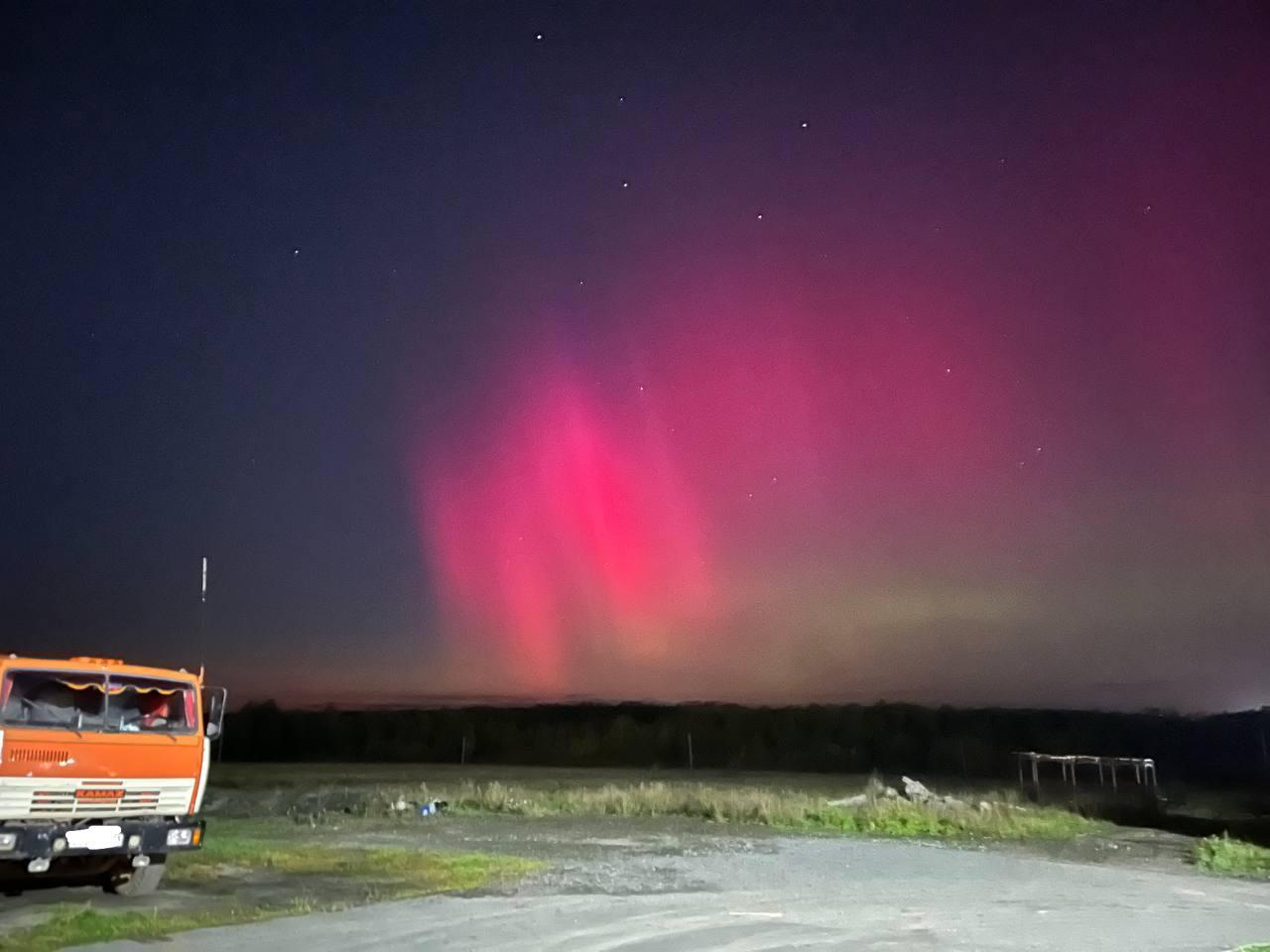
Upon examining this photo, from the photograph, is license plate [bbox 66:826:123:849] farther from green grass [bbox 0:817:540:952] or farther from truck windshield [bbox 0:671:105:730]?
truck windshield [bbox 0:671:105:730]

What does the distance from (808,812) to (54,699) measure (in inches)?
679

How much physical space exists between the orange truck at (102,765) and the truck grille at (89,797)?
10 millimetres

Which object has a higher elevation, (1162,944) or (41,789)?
(41,789)

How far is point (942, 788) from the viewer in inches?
1729

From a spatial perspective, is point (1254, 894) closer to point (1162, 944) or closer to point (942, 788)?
point (1162, 944)

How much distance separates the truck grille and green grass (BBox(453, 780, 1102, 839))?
14037mm

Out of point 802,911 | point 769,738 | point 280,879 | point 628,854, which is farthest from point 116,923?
point 769,738

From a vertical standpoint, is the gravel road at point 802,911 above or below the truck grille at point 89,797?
below

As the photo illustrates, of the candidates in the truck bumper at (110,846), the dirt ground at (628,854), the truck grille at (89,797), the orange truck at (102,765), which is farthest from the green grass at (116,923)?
the truck grille at (89,797)

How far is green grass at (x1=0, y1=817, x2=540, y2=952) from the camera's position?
11.3 meters

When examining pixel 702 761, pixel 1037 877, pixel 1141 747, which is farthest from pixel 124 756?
pixel 1141 747

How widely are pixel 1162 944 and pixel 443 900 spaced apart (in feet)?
23.4

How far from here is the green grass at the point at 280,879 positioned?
444 inches

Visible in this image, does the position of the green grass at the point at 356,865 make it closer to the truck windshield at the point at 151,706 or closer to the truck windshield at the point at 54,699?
the truck windshield at the point at 151,706
